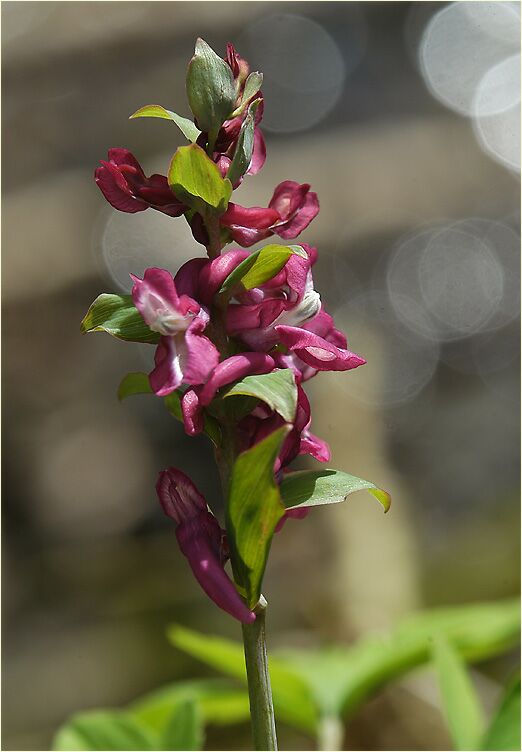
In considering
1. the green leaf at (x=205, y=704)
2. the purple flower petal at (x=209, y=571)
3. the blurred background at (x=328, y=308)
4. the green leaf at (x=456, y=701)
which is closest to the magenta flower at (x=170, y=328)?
the purple flower petal at (x=209, y=571)

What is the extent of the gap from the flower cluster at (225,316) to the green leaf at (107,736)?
0.52 meters

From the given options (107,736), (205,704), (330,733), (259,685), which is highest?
(259,685)

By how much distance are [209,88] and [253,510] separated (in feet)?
1.00

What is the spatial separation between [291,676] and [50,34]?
8.96ft

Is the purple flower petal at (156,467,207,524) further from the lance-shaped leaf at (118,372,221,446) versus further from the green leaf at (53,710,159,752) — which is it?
the green leaf at (53,710,159,752)

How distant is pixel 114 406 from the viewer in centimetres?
267

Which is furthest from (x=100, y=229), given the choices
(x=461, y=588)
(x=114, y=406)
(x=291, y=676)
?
(x=291, y=676)

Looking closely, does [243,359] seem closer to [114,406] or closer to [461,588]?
[461,588]

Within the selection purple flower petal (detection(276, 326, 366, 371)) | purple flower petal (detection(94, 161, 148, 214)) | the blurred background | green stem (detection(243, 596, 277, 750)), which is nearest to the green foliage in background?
green stem (detection(243, 596, 277, 750))

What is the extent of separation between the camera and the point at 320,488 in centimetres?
54

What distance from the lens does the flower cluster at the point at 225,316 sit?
0.52 meters

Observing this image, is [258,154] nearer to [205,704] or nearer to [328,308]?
[205,704]

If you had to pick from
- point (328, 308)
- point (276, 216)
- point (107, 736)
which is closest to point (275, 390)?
point (276, 216)

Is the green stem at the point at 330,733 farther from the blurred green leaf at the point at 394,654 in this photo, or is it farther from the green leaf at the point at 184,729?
the green leaf at the point at 184,729
